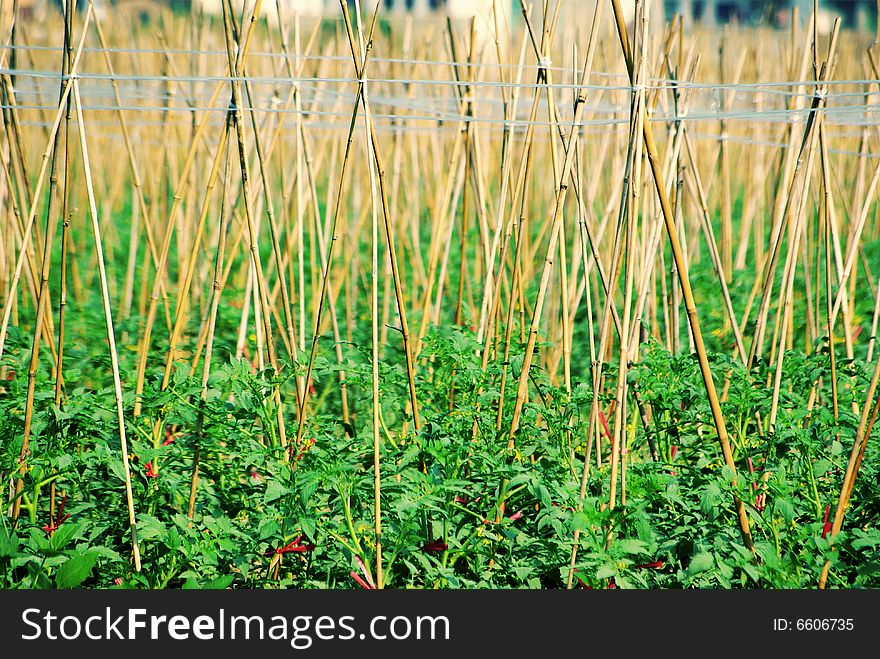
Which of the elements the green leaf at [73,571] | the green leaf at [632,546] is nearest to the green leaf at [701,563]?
the green leaf at [632,546]

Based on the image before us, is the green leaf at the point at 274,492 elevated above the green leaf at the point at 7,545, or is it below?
above

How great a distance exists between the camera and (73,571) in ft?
4.10

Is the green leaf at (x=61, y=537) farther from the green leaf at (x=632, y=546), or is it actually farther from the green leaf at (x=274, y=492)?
the green leaf at (x=632, y=546)

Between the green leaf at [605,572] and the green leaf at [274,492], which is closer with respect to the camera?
the green leaf at [605,572]

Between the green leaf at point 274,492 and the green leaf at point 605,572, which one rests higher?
the green leaf at point 274,492

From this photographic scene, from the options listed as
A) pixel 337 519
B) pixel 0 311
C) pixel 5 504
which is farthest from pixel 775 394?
pixel 0 311

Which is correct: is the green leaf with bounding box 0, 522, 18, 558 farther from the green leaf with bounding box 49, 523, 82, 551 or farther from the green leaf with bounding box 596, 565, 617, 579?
the green leaf with bounding box 596, 565, 617, 579

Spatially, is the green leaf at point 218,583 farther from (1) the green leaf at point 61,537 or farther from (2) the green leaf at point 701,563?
(2) the green leaf at point 701,563

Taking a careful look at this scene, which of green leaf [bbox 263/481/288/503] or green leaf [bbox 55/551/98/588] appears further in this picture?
green leaf [bbox 263/481/288/503]

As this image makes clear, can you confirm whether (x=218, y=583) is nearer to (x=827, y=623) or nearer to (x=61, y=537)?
(x=61, y=537)

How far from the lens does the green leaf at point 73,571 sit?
124 cm

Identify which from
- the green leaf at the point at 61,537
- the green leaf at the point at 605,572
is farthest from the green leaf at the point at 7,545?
the green leaf at the point at 605,572

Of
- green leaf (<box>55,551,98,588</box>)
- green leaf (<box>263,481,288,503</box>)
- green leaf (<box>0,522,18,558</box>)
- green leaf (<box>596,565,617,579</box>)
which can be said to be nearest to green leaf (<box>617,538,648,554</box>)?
green leaf (<box>596,565,617,579</box>)

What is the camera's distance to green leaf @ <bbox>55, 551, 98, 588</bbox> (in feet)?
4.08
